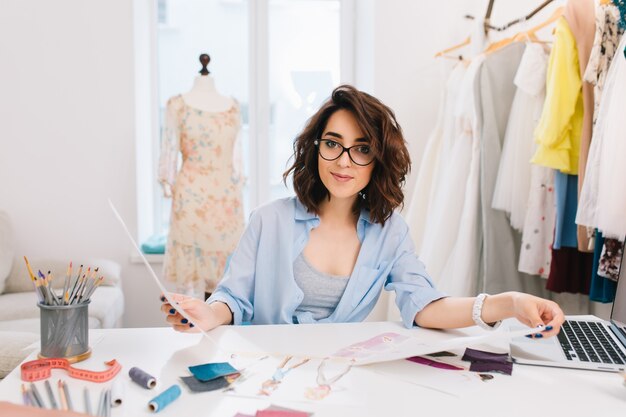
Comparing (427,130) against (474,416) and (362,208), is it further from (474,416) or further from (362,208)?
(474,416)

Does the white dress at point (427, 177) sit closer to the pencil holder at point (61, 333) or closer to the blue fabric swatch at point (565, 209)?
the blue fabric swatch at point (565, 209)

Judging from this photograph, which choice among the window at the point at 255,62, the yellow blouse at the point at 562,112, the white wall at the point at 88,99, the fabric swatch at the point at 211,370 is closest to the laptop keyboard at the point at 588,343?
the fabric swatch at the point at 211,370

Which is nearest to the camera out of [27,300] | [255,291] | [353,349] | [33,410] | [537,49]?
[33,410]

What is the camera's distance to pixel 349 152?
1486 mm

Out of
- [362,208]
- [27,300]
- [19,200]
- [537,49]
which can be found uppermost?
[537,49]

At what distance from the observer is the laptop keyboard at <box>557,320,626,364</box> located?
1.15 meters

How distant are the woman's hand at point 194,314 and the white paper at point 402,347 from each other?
309mm

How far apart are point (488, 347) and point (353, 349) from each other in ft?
0.98

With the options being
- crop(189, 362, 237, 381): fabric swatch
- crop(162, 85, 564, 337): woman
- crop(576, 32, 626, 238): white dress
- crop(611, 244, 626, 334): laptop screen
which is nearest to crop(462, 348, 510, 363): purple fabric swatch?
crop(162, 85, 564, 337): woman

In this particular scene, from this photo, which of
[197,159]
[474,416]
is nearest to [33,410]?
[474,416]

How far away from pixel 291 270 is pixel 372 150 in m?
0.38

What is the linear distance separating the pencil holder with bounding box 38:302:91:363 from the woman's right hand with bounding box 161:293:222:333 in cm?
17

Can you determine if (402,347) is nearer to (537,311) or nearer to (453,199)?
(537,311)

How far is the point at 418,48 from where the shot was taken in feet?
11.1
